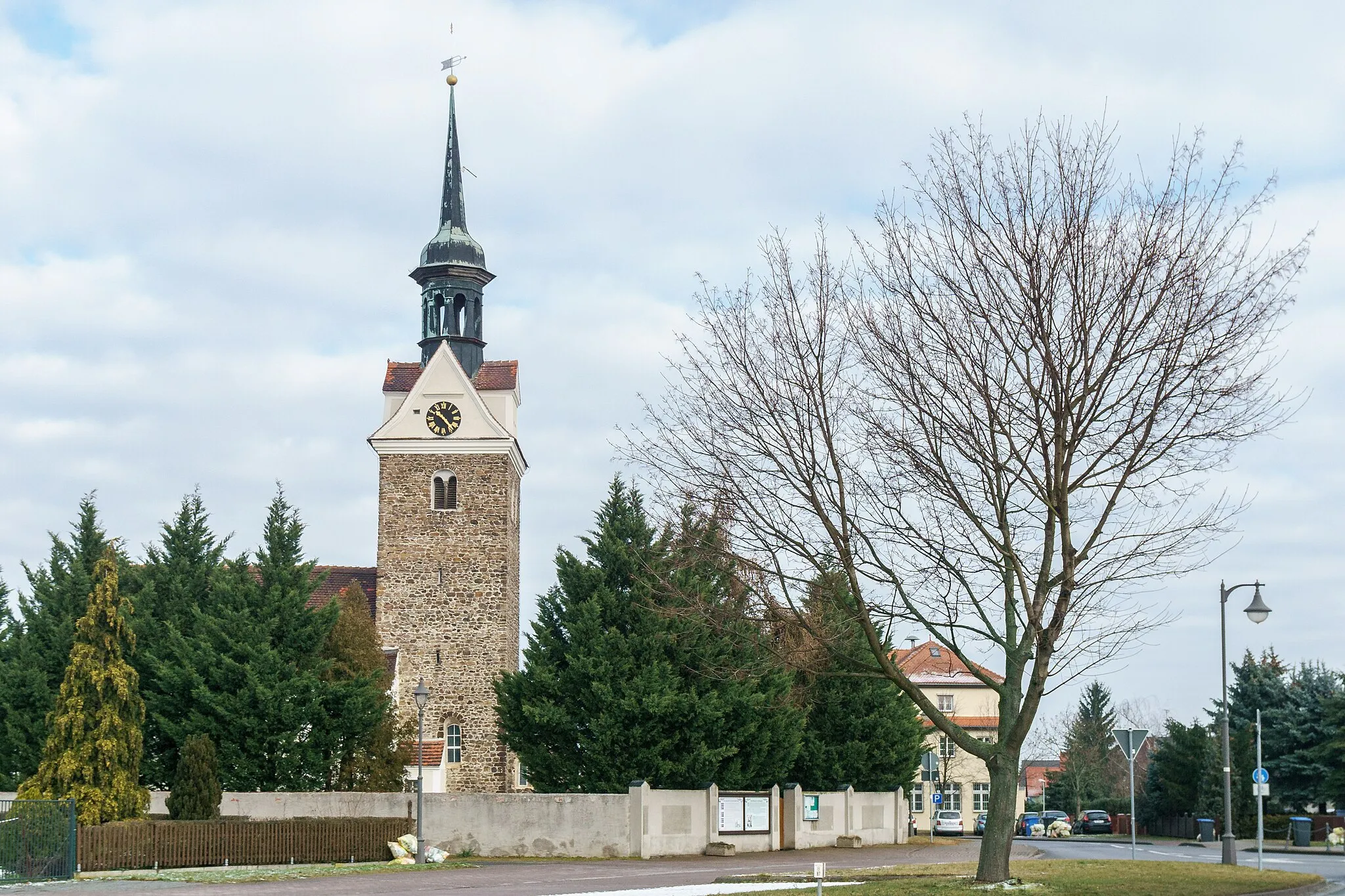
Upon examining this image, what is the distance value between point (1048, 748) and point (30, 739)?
6772 cm

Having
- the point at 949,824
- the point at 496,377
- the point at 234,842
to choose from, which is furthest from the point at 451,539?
the point at 234,842

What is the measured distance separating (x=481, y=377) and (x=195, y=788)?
28.1m

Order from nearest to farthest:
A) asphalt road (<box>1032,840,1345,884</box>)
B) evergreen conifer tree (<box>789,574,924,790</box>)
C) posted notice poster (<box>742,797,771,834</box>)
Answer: asphalt road (<box>1032,840,1345,884</box>) < posted notice poster (<box>742,797,771,834</box>) < evergreen conifer tree (<box>789,574,924,790</box>)

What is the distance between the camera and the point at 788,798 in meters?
38.5

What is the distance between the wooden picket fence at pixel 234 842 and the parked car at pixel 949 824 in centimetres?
3152

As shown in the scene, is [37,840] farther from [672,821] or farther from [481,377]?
[481,377]

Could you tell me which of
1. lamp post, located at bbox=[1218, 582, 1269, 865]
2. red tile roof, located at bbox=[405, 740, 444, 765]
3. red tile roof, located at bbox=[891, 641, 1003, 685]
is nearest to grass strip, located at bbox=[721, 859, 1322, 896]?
lamp post, located at bbox=[1218, 582, 1269, 865]

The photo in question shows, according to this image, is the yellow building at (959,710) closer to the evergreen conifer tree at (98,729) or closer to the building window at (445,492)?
the building window at (445,492)

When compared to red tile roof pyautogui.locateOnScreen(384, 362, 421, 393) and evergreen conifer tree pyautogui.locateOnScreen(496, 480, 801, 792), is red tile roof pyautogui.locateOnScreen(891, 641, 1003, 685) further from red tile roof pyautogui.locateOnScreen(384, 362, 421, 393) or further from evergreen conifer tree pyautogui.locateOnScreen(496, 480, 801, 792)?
evergreen conifer tree pyautogui.locateOnScreen(496, 480, 801, 792)

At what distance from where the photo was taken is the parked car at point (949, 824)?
58719 mm

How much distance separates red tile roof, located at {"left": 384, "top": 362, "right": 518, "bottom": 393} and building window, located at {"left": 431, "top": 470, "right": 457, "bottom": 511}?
3.88m

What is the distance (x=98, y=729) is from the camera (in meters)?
30.0

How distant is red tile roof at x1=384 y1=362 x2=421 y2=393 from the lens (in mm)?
56844

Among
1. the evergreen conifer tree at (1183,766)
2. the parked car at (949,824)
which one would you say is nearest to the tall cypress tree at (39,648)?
the parked car at (949,824)
